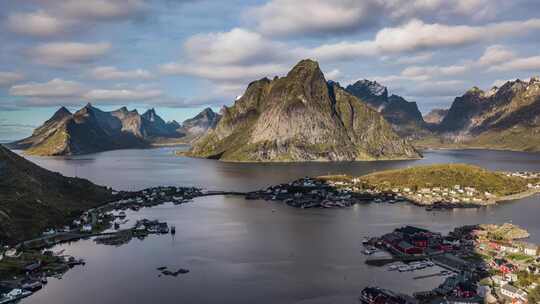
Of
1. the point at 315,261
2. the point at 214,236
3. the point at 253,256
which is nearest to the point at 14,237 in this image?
the point at 214,236

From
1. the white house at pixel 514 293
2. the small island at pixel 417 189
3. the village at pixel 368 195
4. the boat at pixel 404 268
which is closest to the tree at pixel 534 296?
the white house at pixel 514 293

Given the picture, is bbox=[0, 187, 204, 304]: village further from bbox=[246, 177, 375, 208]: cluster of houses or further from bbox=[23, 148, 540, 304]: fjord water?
bbox=[246, 177, 375, 208]: cluster of houses

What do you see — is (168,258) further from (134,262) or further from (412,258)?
(412,258)

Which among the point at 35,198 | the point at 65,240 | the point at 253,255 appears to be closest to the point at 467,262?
the point at 253,255

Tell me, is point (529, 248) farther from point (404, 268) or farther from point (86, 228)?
point (86, 228)

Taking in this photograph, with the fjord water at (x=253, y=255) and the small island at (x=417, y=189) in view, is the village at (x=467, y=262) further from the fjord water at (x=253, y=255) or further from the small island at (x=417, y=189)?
the small island at (x=417, y=189)
